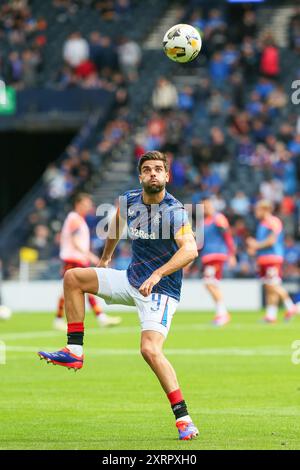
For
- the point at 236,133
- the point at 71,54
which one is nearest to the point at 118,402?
the point at 236,133

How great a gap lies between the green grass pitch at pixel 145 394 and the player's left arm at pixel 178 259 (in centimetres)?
131

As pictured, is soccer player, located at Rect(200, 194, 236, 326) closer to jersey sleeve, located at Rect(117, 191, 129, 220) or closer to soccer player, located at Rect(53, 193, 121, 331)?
soccer player, located at Rect(53, 193, 121, 331)

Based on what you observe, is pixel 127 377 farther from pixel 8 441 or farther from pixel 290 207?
pixel 290 207

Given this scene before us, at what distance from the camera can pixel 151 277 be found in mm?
10406

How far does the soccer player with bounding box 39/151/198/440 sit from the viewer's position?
10.5 metres

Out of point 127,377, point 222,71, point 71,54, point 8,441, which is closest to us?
point 8,441

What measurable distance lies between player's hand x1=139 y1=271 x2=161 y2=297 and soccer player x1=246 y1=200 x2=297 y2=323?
1531 cm

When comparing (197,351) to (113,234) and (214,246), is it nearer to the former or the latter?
(214,246)

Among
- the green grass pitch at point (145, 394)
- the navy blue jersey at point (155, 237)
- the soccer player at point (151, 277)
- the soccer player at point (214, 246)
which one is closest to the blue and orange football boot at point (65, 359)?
the soccer player at point (151, 277)

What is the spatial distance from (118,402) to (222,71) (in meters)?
24.6

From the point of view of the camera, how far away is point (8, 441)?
1021 cm

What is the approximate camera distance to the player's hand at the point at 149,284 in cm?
1027

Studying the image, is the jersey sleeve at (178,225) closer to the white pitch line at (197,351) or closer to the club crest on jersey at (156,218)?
the club crest on jersey at (156,218)

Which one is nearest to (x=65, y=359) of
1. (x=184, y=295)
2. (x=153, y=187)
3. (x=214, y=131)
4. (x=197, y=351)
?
(x=153, y=187)
